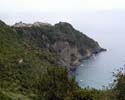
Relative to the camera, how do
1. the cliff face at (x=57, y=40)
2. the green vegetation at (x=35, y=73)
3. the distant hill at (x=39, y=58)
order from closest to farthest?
the green vegetation at (x=35, y=73)
the distant hill at (x=39, y=58)
the cliff face at (x=57, y=40)

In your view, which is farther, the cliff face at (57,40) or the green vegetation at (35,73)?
the cliff face at (57,40)

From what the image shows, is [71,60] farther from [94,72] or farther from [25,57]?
[25,57]

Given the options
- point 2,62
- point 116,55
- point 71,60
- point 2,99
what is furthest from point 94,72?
point 2,99

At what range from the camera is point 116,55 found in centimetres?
12938

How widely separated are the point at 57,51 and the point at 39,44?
26.2ft

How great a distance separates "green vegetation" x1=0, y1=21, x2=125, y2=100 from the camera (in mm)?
34125

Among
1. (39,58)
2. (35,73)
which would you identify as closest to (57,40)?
(39,58)

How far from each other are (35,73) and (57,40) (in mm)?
44937

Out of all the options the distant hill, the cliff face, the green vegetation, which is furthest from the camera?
the cliff face

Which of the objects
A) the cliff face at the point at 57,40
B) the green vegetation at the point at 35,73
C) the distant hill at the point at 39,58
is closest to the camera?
the green vegetation at the point at 35,73

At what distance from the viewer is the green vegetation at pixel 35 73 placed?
34.1 metres

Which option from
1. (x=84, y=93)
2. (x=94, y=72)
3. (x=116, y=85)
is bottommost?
(x=94, y=72)

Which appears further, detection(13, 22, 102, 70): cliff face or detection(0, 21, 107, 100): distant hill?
detection(13, 22, 102, 70): cliff face

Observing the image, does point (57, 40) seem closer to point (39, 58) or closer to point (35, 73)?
point (39, 58)
